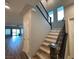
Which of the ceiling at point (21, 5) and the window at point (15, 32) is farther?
the window at point (15, 32)

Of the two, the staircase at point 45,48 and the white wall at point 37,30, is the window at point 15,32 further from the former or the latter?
the white wall at point 37,30

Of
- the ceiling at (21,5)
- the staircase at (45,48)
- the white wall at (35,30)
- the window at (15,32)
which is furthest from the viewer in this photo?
the window at (15,32)

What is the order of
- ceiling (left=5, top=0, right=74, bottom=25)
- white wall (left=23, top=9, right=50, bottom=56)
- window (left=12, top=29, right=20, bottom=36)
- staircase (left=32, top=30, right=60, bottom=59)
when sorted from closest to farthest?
1. ceiling (left=5, top=0, right=74, bottom=25)
2. staircase (left=32, top=30, right=60, bottom=59)
3. white wall (left=23, top=9, right=50, bottom=56)
4. window (left=12, top=29, right=20, bottom=36)

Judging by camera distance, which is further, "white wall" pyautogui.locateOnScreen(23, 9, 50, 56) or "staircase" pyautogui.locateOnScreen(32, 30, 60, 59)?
"white wall" pyautogui.locateOnScreen(23, 9, 50, 56)

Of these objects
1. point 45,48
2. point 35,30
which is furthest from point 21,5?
point 45,48

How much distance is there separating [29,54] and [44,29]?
1865 millimetres

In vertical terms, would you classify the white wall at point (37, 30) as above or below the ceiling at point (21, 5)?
below

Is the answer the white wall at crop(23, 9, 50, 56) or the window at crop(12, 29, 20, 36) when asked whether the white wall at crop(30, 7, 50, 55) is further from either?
the window at crop(12, 29, 20, 36)

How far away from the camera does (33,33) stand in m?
6.85

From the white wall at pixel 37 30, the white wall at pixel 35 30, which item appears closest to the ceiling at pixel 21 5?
the white wall at pixel 35 30

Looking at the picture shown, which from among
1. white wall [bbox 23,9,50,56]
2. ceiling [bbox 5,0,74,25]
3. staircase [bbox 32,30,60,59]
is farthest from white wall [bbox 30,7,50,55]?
ceiling [bbox 5,0,74,25]

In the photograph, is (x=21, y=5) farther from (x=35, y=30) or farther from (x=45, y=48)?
(x=45, y=48)
